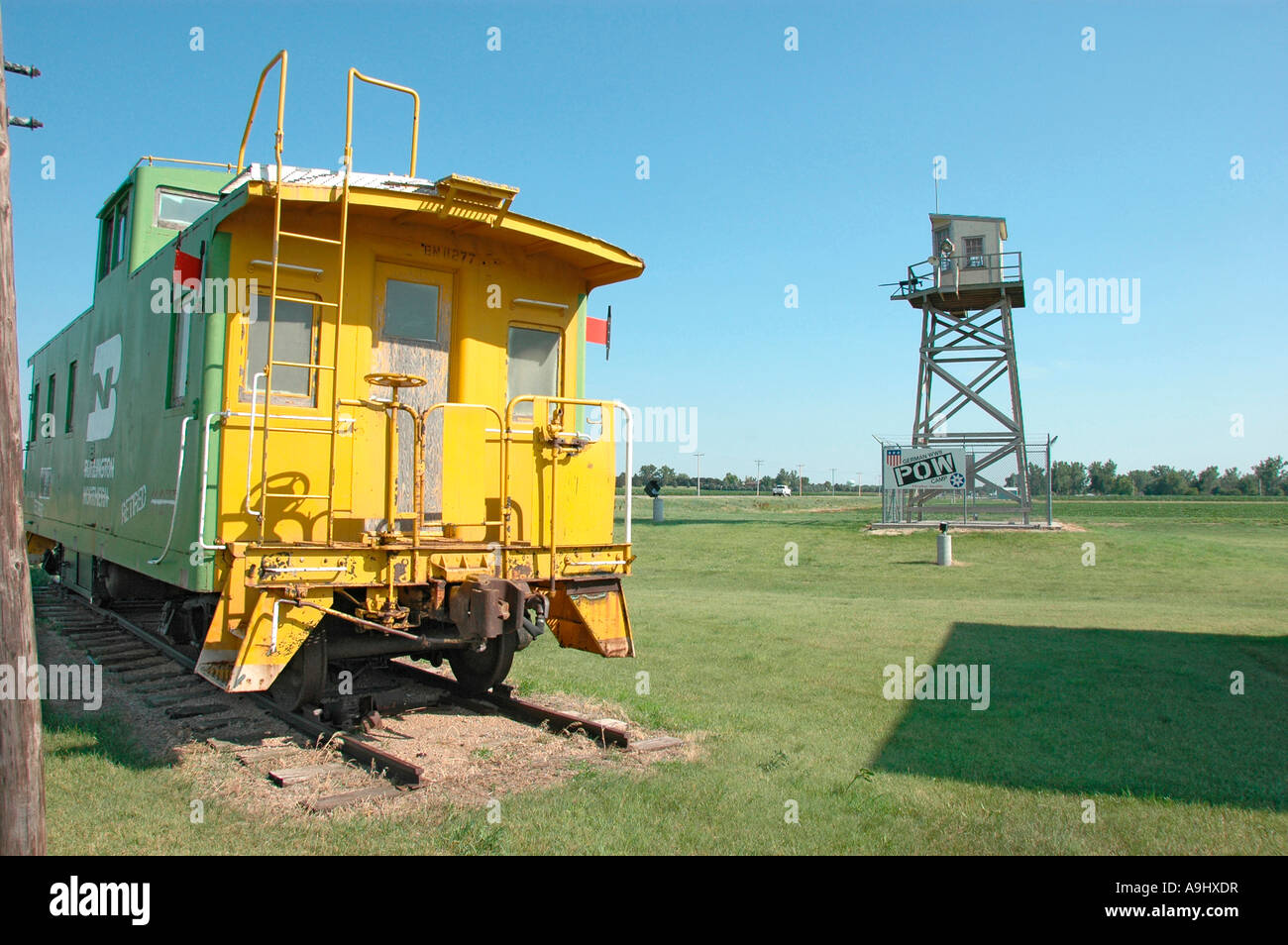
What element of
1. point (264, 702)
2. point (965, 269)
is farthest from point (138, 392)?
point (965, 269)

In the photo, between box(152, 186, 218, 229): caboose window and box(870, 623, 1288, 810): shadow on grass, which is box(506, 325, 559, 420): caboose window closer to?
box(870, 623, 1288, 810): shadow on grass

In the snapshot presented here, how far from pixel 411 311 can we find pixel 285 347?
0.96 meters

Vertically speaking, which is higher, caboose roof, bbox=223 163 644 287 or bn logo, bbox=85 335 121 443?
caboose roof, bbox=223 163 644 287

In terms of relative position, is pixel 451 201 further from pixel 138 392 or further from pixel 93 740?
pixel 93 740

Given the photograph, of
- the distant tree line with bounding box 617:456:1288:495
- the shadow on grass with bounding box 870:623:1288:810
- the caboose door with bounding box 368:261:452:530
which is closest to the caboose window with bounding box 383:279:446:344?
the caboose door with bounding box 368:261:452:530

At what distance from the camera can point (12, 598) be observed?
3.30 metres

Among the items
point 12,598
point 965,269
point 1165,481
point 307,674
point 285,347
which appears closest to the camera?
point 12,598

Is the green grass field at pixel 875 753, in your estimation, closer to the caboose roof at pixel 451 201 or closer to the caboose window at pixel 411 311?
the caboose window at pixel 411 311

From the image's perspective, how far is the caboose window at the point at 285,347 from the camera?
6.00m

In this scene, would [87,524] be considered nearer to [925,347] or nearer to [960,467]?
[960,467]

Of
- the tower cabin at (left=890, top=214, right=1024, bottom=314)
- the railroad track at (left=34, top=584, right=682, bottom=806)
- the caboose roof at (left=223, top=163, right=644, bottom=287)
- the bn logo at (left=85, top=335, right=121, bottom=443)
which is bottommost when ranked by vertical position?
the railroad track at (left=34, top=584, right=682, bottom=806)

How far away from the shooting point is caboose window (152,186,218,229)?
8.59m

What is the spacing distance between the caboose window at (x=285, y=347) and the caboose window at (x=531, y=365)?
1.52 m

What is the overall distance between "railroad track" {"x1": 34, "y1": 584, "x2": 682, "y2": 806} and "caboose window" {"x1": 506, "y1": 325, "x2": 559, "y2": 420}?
234cm
